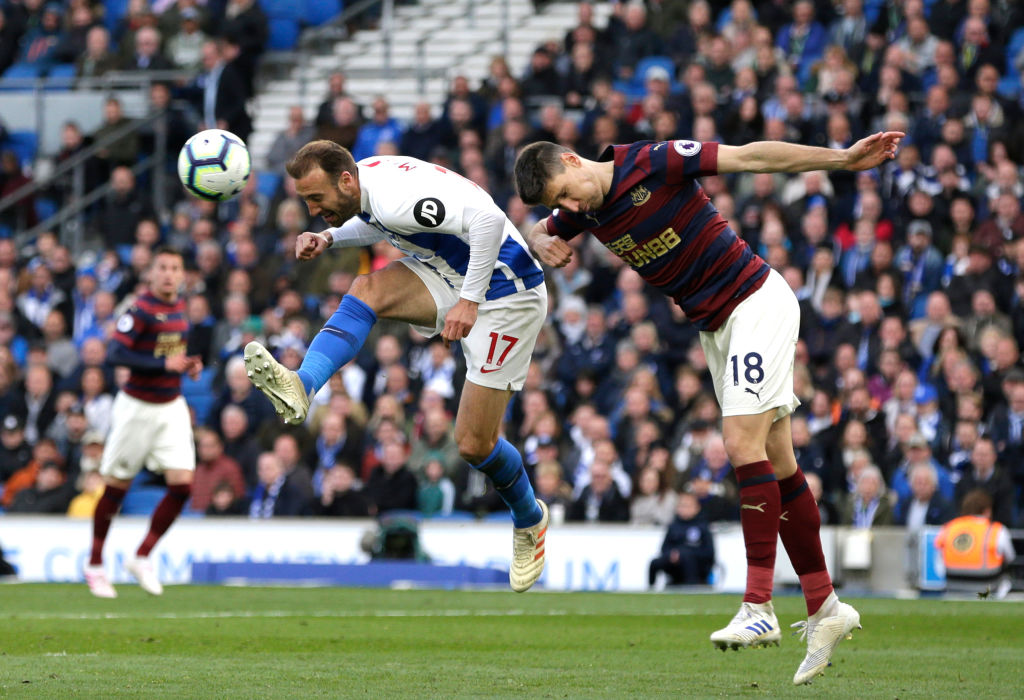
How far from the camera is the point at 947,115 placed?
1852 centimetres

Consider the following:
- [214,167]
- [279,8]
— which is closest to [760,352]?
[214,167]

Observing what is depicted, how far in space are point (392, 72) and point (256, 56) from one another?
7.00ft

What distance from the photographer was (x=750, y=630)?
7703 millimetres

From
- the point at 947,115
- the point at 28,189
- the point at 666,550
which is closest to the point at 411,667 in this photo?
the point at 666,550

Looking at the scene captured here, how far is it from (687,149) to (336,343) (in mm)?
2065

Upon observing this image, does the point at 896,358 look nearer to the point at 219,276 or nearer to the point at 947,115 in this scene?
the point at 947,115

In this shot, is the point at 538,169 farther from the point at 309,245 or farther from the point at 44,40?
the point at 44,40

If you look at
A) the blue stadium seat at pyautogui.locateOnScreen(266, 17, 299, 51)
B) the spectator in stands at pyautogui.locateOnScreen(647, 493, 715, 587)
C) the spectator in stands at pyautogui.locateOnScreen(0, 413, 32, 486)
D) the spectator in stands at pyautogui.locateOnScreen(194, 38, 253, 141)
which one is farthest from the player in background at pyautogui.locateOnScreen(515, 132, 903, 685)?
the blue stadium seat at pyautogui.locateOnScreen(266, 17, 299, 51)

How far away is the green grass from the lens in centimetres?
784

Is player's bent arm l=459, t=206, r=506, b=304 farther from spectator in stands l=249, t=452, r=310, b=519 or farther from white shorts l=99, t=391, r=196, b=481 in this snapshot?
spectator in stands l=249, t=452, r=310, b=519

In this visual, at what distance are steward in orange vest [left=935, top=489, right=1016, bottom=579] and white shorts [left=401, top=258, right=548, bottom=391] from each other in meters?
6.71

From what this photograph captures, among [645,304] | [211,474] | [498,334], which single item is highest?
[645,304]

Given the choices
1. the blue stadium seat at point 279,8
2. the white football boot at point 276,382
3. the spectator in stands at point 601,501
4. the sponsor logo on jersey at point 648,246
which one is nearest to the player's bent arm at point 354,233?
the white football boot at point 276,382

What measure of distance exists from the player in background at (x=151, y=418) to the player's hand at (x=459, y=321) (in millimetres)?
5790
